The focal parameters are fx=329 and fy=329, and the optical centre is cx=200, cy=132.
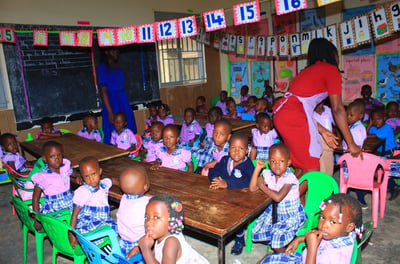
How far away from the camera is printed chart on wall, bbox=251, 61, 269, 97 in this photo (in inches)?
334

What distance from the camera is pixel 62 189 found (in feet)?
9.87

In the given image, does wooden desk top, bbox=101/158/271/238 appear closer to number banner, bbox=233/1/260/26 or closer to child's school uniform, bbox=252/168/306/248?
child's school uniform, bbox=252/168/306/248

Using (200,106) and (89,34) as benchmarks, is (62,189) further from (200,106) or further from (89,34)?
(200,106)

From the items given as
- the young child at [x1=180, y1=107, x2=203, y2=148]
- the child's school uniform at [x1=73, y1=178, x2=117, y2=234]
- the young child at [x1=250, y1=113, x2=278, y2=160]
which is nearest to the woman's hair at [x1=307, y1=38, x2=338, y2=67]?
the young child at [x1=250, y1=113, x2=278, y2=160]

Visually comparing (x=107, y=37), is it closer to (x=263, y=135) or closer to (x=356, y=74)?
(x=263, y=135)

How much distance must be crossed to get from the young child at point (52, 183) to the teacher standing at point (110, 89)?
219cm

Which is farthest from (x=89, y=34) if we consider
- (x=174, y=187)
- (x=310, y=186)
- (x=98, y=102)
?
(x=310, y=186)

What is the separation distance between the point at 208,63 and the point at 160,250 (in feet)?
26.4

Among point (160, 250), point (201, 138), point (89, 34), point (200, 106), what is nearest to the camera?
point (160, 250)

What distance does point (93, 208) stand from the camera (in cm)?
254

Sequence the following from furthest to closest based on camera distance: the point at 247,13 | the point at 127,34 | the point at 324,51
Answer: the point at 127,34 < the point at 247,13 < the point at 324,51

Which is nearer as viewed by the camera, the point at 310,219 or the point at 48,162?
the point at 310,219

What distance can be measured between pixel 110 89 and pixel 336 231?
4372 mm

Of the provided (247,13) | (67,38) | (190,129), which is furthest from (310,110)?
(67,38)
